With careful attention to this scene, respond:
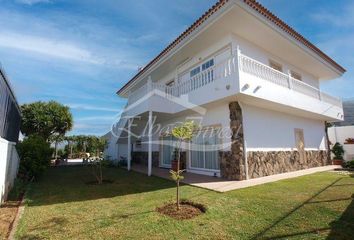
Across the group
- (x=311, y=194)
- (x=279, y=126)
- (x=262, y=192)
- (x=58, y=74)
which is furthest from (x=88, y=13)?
(x=279, y=126)

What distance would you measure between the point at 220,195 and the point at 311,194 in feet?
9.07

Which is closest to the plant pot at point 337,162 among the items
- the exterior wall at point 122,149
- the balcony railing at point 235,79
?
the balcony railing at point 235,79

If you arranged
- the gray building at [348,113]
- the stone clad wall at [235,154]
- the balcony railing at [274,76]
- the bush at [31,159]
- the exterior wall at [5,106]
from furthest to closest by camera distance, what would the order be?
the gray building at [348,113]
the bush at [31,159]
the stone clad wall at [235,154]
the balcony railing at [274,76]
the exterior wall at [5,106]

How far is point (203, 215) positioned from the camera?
502cm

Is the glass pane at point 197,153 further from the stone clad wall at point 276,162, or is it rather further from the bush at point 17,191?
the bush at point 17,191

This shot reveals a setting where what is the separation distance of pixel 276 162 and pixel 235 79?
567 cm

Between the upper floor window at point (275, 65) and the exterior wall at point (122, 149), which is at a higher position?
the upper floor window at point (275, 65)

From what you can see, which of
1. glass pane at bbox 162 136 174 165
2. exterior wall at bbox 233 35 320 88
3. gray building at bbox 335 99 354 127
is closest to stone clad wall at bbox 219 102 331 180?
exterior wall at bbox 233 35 320 88

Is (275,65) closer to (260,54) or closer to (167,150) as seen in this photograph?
(260,54)

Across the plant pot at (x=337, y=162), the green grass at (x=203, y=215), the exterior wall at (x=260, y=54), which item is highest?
the exterior wall at (x=260, y=54)

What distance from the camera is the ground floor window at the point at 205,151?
11174 millimetres

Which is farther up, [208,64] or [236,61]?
[208,64]

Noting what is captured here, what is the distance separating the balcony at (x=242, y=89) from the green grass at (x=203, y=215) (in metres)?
4.24

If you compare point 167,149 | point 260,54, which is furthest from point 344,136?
point 167,149
